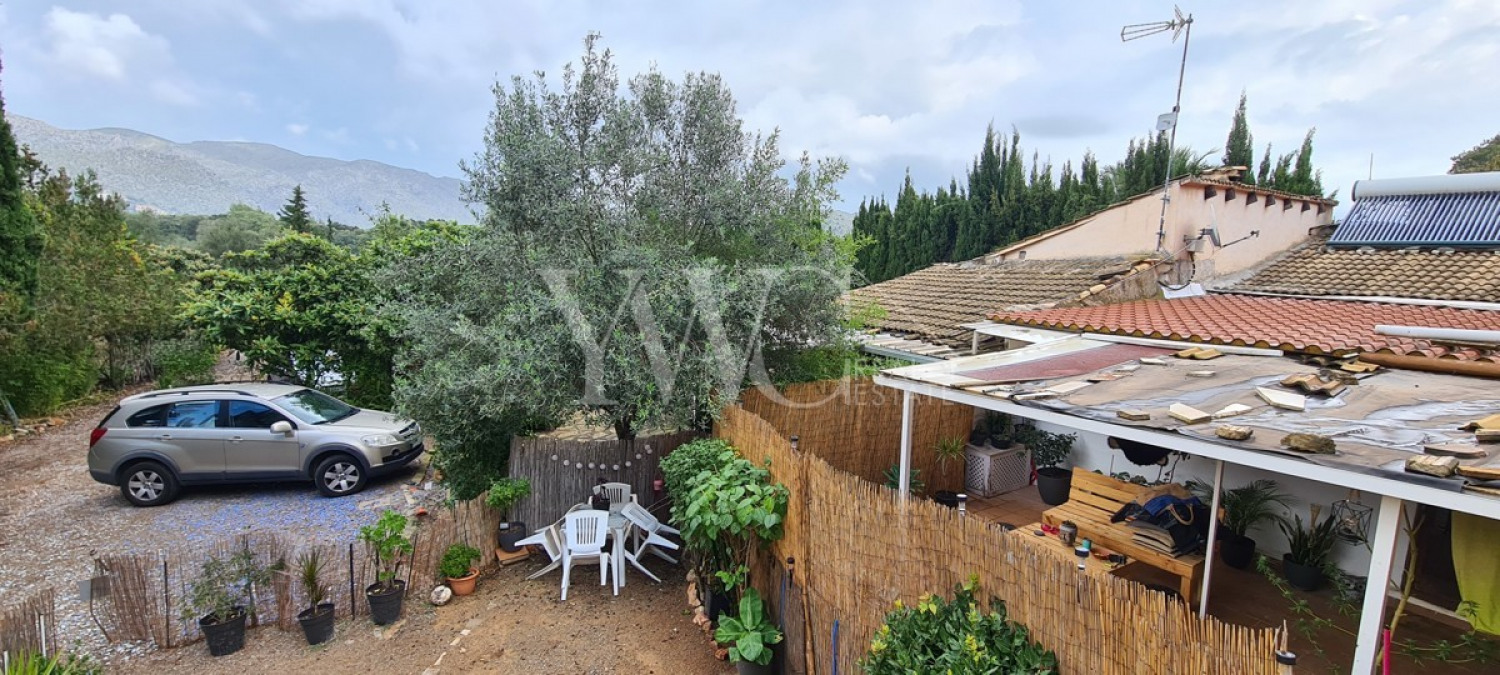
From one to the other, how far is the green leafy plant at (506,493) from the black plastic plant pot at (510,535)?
14 cm

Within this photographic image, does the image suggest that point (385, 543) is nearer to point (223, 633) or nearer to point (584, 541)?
point (223, 633)

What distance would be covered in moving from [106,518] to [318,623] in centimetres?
533

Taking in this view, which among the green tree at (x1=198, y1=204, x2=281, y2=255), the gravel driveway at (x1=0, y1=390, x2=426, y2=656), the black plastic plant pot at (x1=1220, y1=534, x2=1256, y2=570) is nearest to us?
the black plastic plant pot at (x1=1220, y1=534, x2=1256, y2=570)

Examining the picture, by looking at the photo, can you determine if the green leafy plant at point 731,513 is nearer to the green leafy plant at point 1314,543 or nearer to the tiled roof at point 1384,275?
the green leafy plant at point 1314,543

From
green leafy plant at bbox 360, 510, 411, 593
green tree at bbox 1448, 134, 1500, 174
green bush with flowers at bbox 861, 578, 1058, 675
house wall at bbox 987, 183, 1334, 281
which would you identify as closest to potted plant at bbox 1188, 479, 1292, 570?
green bush with flowers at bbox 861, 578, 1058, 675

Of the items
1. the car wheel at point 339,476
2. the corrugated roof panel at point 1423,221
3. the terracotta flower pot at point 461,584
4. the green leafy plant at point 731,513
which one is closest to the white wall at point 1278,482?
the green leafy plant at point 731,513

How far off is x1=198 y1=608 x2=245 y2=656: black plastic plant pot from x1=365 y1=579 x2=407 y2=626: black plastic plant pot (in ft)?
2.86

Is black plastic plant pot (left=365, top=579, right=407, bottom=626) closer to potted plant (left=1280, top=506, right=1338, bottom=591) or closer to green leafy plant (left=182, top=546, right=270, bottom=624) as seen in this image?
green leafy plant (left=182, top=546, right=270, bottom=624)

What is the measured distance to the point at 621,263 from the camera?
20.6 ft

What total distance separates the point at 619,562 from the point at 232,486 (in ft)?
21.8

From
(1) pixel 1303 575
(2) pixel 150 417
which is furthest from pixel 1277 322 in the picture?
(2) pixel 150 417

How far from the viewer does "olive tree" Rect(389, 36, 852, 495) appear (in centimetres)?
598

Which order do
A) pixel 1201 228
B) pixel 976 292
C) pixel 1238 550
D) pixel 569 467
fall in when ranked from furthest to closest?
pixel 976 292 < pixel 1201 228 < pixel 569 467 < pixel 1238 550

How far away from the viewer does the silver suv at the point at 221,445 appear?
782 centimetres
